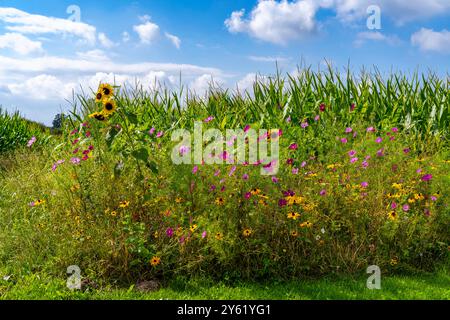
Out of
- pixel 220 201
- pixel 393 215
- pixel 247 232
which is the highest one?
pixel 220 201

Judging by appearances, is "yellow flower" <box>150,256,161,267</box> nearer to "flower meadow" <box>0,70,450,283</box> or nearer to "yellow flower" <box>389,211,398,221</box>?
"flower meadow" <box>0,70,450,283</box>

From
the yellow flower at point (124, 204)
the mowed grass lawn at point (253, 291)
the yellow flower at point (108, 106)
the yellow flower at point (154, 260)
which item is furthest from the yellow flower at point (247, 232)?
the yellow flower at point (108, 106)

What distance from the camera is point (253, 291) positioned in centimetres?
448

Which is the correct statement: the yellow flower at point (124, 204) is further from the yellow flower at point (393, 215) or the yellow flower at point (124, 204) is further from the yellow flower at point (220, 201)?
the yellow flower at point (393, 215)

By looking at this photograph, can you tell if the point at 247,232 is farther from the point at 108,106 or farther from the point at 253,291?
the point at 108,106

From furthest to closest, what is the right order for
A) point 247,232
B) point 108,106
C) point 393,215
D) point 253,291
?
point 393,215 < point 108,106 < point 247,232 < point 253,291

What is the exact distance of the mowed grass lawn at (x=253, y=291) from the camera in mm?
4379

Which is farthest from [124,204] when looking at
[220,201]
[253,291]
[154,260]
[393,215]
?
[393,215]

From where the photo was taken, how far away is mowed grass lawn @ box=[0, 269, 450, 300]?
4.38 m

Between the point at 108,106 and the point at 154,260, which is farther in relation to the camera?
the point at 108,106

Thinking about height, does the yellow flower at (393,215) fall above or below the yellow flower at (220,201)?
below

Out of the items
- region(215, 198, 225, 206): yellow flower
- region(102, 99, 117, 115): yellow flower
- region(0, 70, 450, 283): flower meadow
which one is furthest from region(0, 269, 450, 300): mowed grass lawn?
region(102, 99, 117, 115): yellow flower
